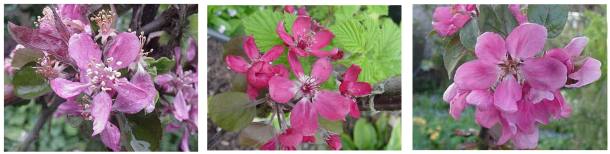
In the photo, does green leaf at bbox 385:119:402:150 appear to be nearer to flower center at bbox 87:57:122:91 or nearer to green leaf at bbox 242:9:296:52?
green leaf at bbox 242:9:296:52

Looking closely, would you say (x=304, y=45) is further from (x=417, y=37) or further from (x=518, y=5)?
(x=518, y=5)

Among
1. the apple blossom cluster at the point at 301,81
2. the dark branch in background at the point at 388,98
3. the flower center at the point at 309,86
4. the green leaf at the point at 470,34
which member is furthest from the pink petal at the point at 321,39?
the green leaf at the point at 470,34

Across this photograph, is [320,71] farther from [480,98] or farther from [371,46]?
[480,98]

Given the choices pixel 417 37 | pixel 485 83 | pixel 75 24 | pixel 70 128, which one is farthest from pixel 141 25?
pixel 485 83

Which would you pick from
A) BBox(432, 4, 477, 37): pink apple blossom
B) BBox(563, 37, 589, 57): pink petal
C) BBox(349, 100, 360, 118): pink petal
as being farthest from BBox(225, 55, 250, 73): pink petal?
BBox(563, 37, 589, 57): pink petal

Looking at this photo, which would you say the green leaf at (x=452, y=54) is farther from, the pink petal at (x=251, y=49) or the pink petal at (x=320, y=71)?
the pink petal at (x=251, y=49)
